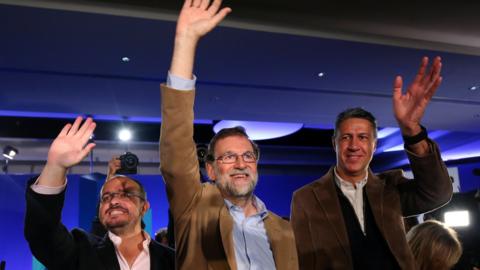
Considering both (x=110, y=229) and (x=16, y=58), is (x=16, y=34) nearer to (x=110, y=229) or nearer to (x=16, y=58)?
(x=16, y=58)

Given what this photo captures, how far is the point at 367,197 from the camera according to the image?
6.40 feet

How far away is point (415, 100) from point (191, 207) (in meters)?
1.00

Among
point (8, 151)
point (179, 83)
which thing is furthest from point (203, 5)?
point (8, 151)

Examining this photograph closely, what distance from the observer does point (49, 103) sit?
538cm

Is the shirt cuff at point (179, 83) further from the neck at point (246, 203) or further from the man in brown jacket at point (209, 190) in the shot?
the neck at point (246, 203)

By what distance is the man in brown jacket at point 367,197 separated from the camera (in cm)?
185

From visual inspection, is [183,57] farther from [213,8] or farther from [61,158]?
[61,158]

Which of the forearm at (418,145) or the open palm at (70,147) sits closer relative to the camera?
the open palm at (70,147)

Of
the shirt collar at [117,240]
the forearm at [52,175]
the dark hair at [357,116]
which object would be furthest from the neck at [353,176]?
the forearm at [52,175]

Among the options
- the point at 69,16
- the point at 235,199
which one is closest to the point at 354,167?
the point at 235,199

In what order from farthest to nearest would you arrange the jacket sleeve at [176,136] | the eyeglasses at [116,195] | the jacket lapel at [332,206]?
the eyeglasses at [116,195] → the jacket lapel at [332,206] → the jacket sleeve at [176,136]

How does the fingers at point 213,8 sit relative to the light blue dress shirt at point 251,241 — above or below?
above

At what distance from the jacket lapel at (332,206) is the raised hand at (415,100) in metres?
0.38

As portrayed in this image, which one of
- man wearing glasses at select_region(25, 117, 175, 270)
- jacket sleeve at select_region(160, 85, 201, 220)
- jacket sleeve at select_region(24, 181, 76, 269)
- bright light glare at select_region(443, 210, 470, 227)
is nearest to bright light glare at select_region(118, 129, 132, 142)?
bright light glare at select_region(443, 210, 470, 227)
